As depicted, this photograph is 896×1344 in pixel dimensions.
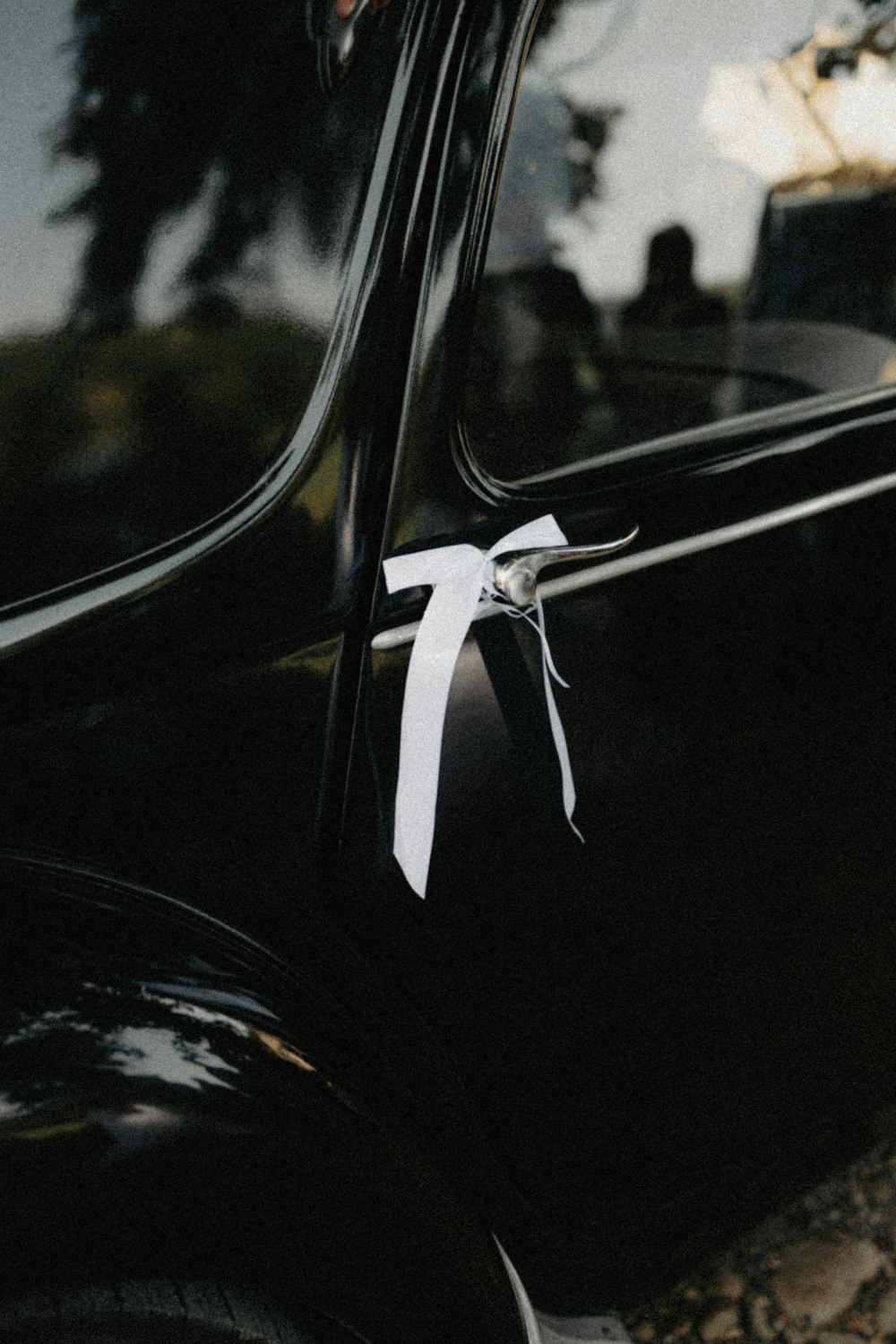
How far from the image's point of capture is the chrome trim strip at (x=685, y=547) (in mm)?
1054

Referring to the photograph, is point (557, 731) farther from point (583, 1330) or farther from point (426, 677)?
point (583, 1330)

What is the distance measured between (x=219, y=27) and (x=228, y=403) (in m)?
0.30

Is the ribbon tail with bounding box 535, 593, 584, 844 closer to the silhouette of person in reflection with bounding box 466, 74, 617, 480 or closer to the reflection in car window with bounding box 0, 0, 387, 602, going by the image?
the silhouette of person in reflection with bounding box 466, 74, 617, 480

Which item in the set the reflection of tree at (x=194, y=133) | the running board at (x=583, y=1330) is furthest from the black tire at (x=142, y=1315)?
the reflection of tree at (x=194, y=133)

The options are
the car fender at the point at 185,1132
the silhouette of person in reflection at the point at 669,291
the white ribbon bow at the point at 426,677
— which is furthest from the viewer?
the silhouette of person in reflection at the point at 669,291

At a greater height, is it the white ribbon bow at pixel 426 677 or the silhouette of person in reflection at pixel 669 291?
the silhouette of person in reflection at pixel 669 291

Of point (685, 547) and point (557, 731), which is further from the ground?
point (685, 547)

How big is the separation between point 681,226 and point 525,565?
17.7 inches

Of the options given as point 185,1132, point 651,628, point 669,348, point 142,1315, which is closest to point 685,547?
point 651,628

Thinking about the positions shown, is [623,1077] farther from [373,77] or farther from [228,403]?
[373,77]

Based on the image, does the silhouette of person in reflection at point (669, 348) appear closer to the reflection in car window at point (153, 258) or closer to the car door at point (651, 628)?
the car door at point (651, 628)

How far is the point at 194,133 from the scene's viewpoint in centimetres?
92

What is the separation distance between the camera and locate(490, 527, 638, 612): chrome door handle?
1049 millimetres

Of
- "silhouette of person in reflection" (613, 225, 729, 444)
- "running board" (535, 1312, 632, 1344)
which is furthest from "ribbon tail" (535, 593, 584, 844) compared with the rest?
"running board" (535, 1312, 632, 1344)
